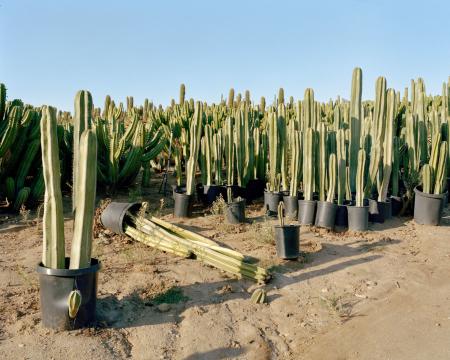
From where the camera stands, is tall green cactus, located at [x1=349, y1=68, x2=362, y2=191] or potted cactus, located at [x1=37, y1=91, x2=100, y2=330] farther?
tall green cactus, located at [x1=349, y1=68, x2=362, y2=191]

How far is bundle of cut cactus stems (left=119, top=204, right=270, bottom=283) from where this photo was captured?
165 inches

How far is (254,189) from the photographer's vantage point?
739cm

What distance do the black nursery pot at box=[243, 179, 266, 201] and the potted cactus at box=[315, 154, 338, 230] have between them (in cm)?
162

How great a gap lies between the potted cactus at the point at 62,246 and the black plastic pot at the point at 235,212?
2760mm

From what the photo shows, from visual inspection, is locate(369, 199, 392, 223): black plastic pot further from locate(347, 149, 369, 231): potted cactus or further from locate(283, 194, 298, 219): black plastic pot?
locate(283, 194, 298, 219): black plastic pot

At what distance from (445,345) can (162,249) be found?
2.67m

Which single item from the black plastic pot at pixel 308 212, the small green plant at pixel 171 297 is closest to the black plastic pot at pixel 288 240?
the small green plant at pixel 171 297

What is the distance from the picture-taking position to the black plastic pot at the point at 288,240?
4.62m

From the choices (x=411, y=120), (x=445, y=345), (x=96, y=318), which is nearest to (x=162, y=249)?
(x=96, y=318)

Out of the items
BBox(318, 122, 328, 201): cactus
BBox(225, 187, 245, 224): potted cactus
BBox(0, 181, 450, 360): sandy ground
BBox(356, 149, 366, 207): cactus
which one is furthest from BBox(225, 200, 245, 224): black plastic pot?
BBox(356, 149, 366, 207): cactus

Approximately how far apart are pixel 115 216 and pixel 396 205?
3.85 m

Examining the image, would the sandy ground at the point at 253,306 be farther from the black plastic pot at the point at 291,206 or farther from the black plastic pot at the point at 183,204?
the black plastic pot at the point at 183,204

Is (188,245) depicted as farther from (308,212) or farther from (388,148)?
(388,148)

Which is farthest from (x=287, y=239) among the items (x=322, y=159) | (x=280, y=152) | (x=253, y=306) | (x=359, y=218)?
(x=280, y=152)
